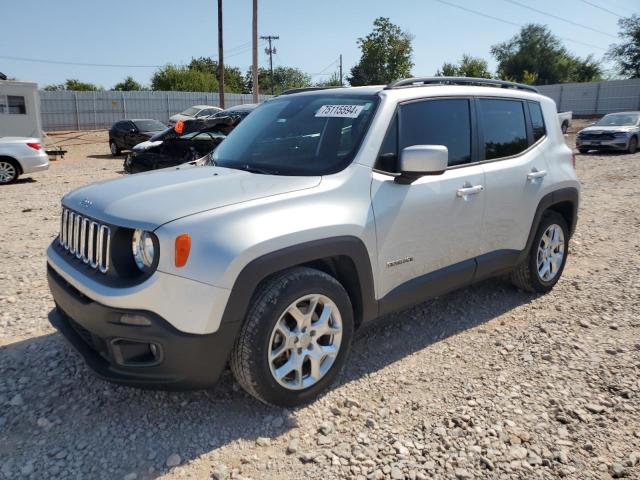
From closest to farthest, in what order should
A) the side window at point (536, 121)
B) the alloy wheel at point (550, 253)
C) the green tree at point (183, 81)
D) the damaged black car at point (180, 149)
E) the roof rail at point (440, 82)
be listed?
the roof rail at point (440, 82), the side window at point (536, 121), the alloy wheel at point (550, 253), the damaged black car at point (180, 149), the green tree at point (183, 81)

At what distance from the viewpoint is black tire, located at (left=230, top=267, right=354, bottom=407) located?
273cm

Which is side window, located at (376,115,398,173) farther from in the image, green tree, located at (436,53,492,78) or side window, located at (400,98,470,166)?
green tree, located at (436,53,492,78)

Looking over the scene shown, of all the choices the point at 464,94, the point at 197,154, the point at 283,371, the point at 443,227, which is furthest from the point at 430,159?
the point at 197,154

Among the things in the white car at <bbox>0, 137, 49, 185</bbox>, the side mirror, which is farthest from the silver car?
the side mirror

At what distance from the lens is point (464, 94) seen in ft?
13.0

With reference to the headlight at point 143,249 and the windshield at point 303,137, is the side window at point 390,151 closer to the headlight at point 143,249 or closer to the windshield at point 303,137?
the windshield at point 303,137

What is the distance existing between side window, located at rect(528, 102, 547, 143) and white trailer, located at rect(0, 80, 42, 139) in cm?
1801

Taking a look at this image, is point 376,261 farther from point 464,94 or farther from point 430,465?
point 464,94

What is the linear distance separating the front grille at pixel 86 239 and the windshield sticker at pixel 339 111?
162 centimetres

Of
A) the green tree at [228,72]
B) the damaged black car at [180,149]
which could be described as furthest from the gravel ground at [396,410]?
the green tree at [228,72]

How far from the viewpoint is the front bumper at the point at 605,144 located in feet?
57.9

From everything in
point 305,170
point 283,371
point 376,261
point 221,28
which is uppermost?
point 221,28

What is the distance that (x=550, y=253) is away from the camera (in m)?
4.88

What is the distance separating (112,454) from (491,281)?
3.79 m
